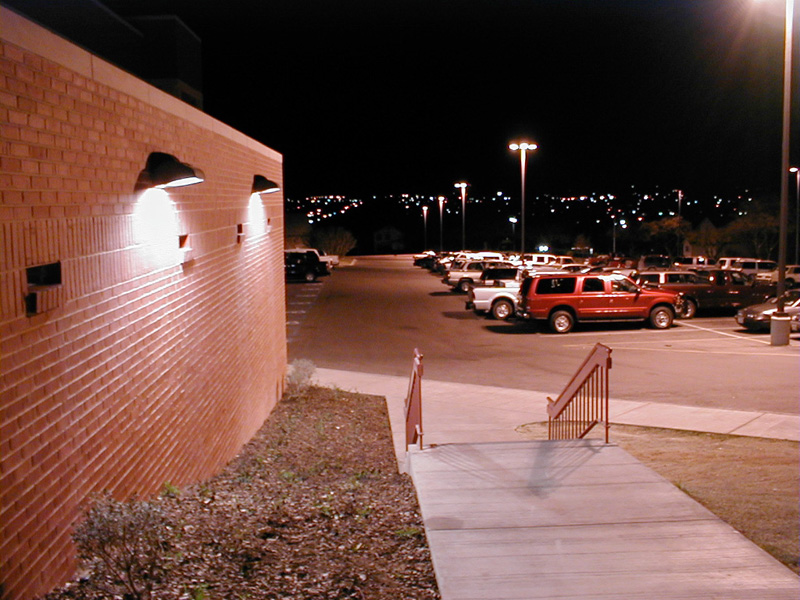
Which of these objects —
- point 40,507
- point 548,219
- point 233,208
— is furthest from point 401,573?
point 548,219

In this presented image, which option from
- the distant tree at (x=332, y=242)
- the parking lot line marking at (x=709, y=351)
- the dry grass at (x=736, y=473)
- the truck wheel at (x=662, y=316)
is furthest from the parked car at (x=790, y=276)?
the distant tree at (x=332, y=242)

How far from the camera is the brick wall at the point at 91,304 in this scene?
443 cm

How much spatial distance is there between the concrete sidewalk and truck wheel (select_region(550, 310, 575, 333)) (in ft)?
33.6

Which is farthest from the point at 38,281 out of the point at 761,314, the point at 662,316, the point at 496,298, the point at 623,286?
the point at 496,298

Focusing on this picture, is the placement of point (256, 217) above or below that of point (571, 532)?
above

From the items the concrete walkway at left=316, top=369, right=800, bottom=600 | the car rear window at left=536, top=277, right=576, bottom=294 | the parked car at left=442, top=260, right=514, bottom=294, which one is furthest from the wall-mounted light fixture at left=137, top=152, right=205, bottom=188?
the parked car at left=442, top=260, right=514, bottom=294

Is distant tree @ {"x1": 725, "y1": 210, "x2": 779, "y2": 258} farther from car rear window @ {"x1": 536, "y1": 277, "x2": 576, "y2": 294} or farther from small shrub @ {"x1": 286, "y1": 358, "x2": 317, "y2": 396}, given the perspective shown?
small shrub @ {"x1": 286, "y1": 358, "x2": 317, "y2": 396}

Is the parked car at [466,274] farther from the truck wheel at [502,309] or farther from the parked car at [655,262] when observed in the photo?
the truck wheel at [502,309]

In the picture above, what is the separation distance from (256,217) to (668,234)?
6703cm

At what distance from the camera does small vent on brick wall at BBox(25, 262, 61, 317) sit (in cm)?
463

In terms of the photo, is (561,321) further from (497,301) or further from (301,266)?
(301,266)

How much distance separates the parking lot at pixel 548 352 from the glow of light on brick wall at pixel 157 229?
34.8 feet

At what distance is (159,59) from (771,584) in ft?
78.5

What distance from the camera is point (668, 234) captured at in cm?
7588
